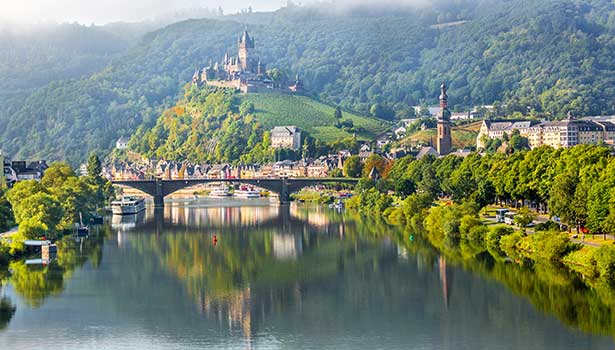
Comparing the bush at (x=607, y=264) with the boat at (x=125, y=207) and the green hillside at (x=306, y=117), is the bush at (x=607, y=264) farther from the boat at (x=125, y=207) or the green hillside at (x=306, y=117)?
the green hillside at (x=306, y=117)

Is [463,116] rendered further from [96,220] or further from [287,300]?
[287,300]

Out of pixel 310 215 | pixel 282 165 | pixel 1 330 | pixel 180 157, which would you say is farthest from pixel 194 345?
pixel 180 157

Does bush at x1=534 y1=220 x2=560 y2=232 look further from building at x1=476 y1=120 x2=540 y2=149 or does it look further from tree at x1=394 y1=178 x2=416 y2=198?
building at x1=476 y1=120 x2=540 y2=149

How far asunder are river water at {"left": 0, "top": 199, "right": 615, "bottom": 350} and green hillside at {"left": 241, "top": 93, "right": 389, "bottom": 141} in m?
108

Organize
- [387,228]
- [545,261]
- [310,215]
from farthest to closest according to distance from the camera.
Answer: [310,215] → [387,228] → [545,261]

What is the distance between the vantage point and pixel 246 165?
540 feet

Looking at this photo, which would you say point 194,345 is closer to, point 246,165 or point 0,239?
point 0,239

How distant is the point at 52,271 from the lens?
181 ft

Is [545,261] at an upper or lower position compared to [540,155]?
lower

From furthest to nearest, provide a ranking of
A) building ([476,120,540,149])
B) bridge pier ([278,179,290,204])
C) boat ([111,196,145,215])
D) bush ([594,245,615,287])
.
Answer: building ([476,120,540,149]) → bridge pier ([278,179,290,204]) → boat ([111,196,145,215]) → bush ([594,245,615,287])

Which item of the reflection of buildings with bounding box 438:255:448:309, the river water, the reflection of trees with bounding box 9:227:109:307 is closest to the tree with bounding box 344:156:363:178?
the river water

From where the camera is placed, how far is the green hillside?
179 m

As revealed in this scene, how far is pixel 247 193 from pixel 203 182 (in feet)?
71.6

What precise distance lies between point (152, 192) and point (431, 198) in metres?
38.7
